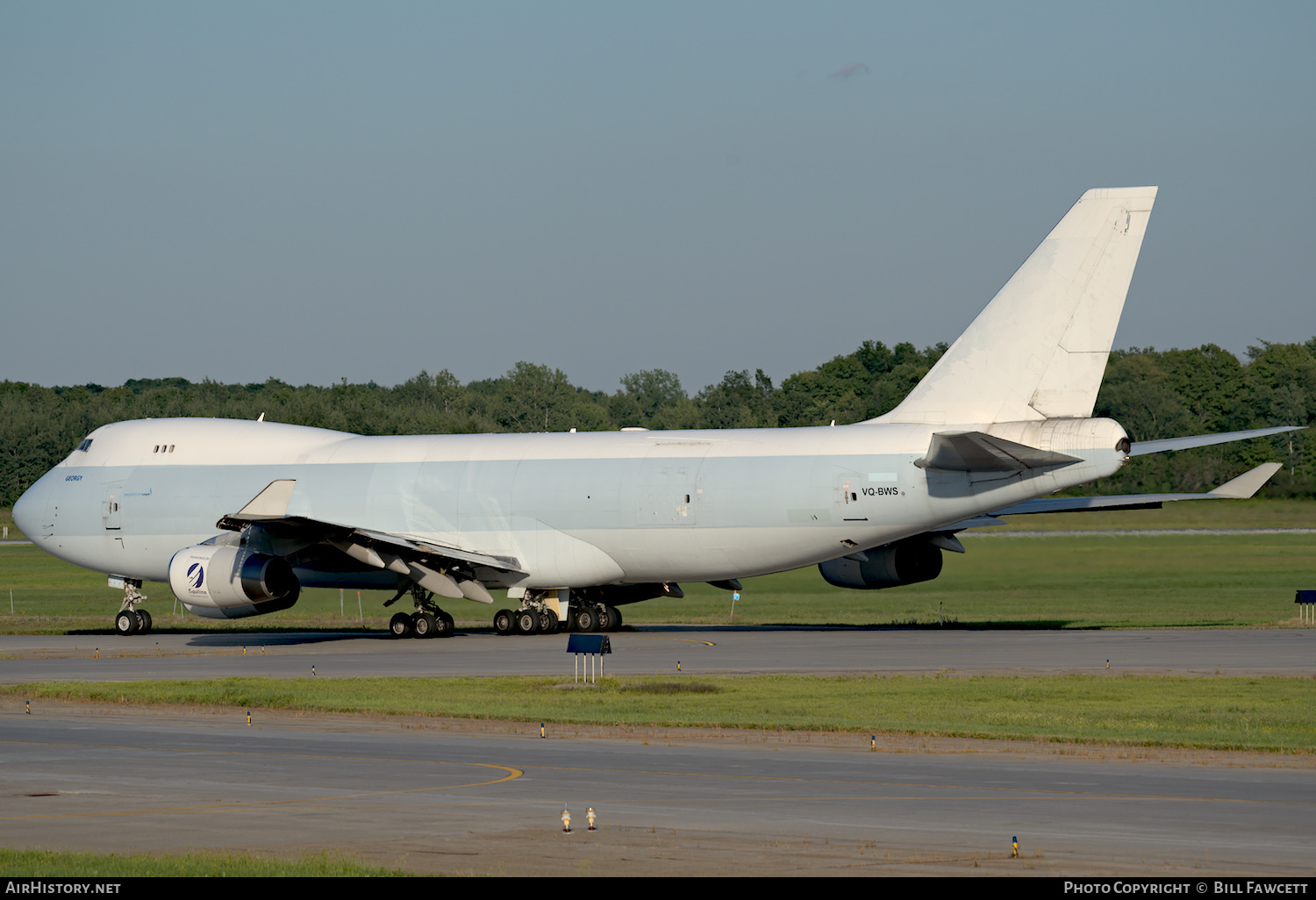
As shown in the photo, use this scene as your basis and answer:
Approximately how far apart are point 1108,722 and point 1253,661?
835 centimetres

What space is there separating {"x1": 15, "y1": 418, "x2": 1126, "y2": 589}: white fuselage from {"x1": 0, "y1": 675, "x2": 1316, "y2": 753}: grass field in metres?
8.27

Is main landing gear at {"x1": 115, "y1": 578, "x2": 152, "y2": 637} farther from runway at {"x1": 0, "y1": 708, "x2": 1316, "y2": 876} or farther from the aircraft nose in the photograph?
runway at {"x1": 0, "y1": 708, "x2": 1316, "y2": 876}

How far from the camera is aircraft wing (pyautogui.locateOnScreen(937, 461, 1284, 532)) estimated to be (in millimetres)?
35000

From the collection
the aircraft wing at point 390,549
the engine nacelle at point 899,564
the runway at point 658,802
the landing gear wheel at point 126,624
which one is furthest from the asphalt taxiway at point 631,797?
the landing gear wheel at point 126,624

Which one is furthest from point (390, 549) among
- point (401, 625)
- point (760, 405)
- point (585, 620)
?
point (760, 405)

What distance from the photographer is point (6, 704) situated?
24.7 m

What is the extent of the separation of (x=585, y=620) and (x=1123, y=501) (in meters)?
13.3

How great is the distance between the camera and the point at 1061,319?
32656 mm

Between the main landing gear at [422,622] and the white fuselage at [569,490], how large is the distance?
1.60m

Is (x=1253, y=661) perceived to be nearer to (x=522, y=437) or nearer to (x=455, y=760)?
Result: (x=455, y=760)

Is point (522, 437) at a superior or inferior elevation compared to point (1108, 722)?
superior

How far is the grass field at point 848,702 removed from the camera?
64.6 ft
